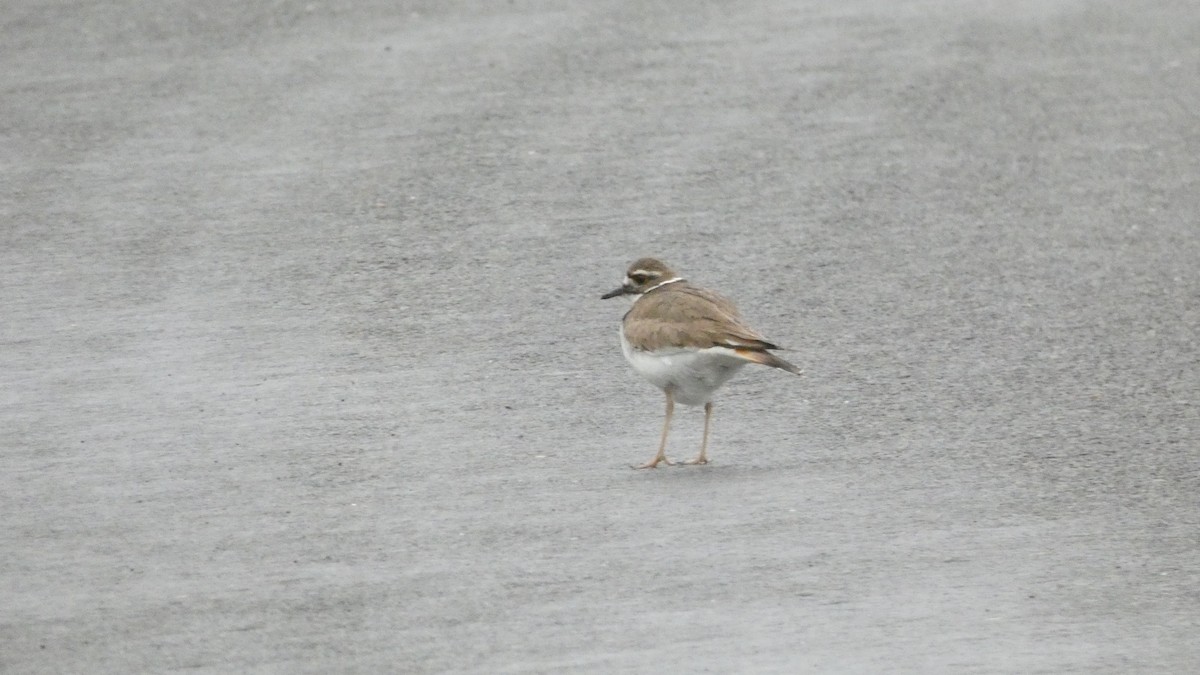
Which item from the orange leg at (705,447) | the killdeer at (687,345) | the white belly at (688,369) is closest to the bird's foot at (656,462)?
the killdeer at (687,345)

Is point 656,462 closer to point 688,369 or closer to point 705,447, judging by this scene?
point 705,447

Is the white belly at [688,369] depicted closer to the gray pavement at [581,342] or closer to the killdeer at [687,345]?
the killdeer at [687,345]

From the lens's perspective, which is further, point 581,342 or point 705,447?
point 581,342

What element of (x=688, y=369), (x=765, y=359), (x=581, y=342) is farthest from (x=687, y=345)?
(x=581, y=342)

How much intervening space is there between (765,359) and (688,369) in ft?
1.61

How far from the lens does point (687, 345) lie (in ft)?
28.2

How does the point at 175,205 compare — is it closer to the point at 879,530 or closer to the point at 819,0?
the point at 879,530

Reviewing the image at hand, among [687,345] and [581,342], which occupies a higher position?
[687,345]

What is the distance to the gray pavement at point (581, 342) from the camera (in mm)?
7043

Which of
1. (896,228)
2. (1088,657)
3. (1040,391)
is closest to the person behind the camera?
(1088,657)

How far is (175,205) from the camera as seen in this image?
41.9ft

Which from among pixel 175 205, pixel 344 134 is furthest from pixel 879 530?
pixel 344 134

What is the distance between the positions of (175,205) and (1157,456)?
6.76 m

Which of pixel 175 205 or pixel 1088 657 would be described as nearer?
pixel 1088 657
